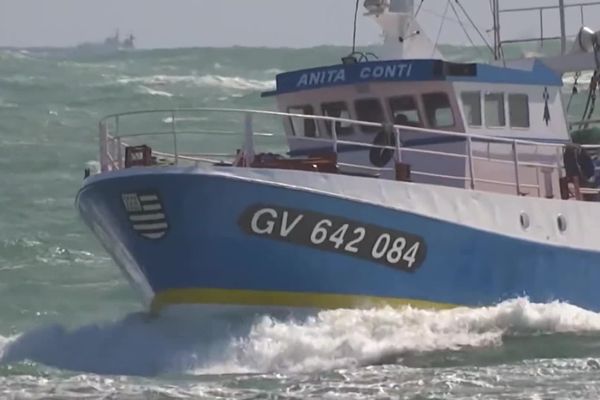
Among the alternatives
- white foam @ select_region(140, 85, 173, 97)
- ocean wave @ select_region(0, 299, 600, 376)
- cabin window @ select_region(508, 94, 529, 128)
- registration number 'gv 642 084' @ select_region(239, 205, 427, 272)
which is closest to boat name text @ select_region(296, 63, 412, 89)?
cabin window @ select_region(508, 94, 529, 128)

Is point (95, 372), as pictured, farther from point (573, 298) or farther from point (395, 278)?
point (573, 298)

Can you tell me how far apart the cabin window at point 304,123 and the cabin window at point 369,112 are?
22.1 inches

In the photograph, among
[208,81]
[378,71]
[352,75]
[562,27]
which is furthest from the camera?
[208,81]

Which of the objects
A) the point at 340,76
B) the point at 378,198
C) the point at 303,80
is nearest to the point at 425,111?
the point at 340,76

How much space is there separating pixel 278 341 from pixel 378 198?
161 centimetres

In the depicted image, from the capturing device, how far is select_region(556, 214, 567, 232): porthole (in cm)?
1739

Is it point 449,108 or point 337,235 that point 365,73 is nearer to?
point 449,108

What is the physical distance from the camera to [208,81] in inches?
2199

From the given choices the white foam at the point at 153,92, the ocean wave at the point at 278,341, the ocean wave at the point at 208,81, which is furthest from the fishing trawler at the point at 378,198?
the ocean wave at the point at 208,81

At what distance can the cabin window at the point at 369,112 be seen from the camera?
1753 cm

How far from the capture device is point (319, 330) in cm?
1545

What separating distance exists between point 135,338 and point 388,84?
151 inches

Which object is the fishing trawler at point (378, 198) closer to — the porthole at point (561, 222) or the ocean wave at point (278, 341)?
the porthole at point (561, 222)

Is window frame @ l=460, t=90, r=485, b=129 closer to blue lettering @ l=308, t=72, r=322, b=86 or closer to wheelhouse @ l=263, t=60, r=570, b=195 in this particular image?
wheelhouse @ l=263, t=60, r=570, b=195
